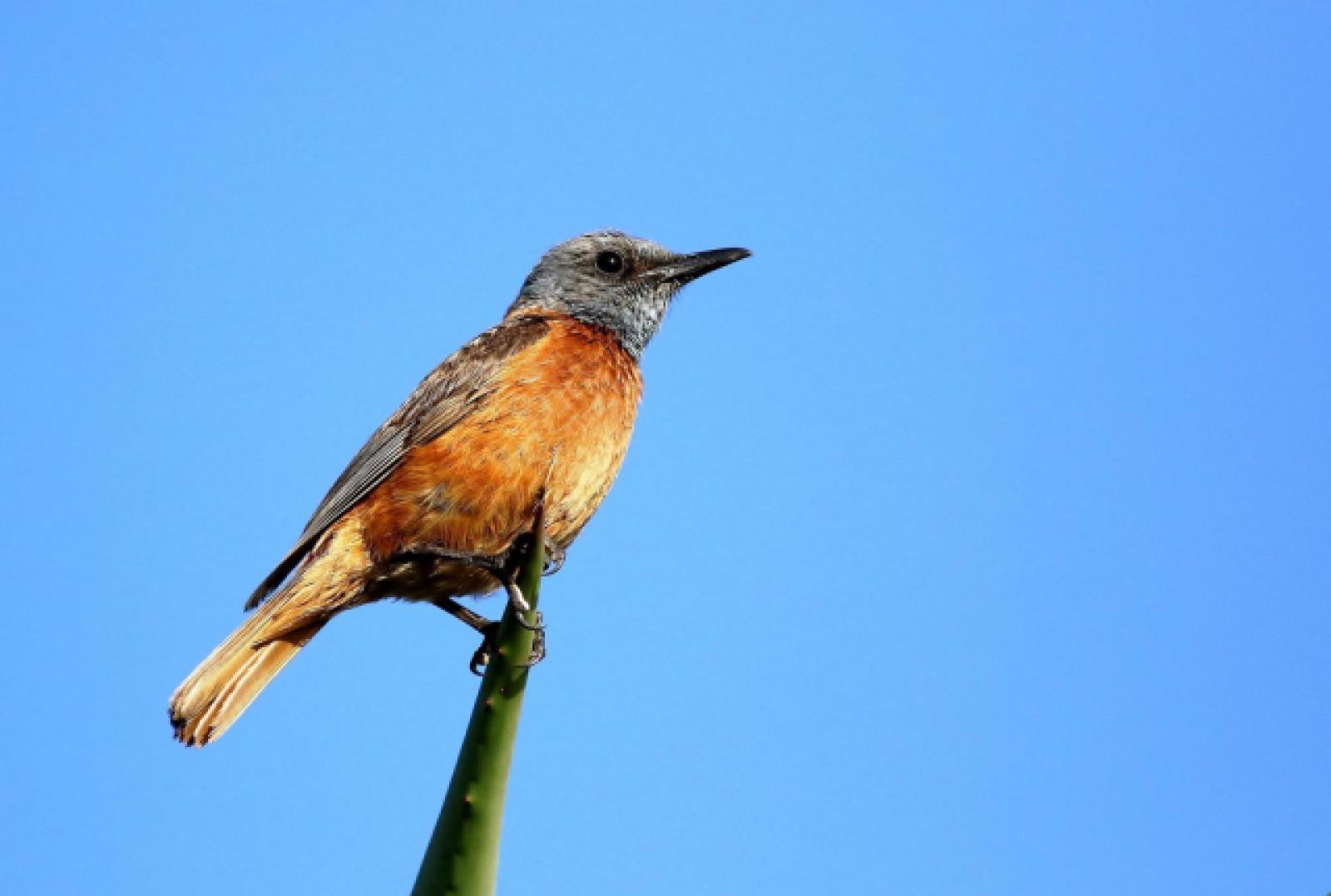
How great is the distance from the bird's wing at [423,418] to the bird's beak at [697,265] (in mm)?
839

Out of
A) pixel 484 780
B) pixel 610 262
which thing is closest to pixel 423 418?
pixel 610 262

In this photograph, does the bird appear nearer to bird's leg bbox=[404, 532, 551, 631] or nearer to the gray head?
bird's leg bbox=[404, 532, 551, 631]

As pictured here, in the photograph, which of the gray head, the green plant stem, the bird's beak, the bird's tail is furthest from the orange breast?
the green plant stem

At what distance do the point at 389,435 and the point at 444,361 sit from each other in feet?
1.94

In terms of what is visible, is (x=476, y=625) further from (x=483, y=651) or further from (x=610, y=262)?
(x=610, y=262)

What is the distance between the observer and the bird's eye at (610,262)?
743 cm

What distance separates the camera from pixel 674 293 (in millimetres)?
7387

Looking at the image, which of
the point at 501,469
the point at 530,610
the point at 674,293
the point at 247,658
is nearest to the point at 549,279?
the point at 674,293

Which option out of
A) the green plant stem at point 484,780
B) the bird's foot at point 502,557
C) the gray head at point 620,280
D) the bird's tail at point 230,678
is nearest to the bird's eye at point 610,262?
the gray head at point 620,280

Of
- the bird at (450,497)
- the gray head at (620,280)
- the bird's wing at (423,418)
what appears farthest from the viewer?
the gray head at (620,280)

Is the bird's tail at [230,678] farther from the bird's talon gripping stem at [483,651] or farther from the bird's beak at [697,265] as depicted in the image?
the bird's beak at [697,265]

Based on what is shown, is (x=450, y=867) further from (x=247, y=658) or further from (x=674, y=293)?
(x=674, y=293)

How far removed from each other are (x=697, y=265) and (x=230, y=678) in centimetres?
328

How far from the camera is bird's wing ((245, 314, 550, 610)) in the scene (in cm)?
600
